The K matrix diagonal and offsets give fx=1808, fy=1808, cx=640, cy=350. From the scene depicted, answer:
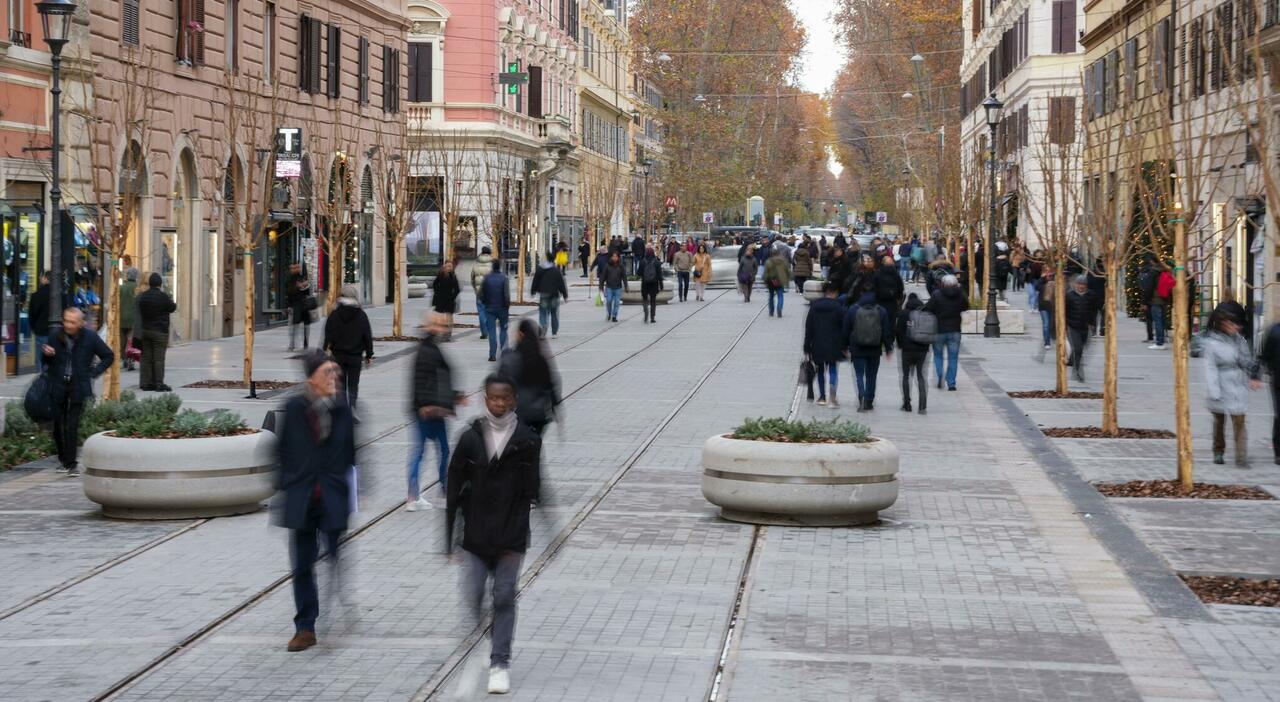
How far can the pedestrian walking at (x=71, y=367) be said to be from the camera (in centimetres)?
1658

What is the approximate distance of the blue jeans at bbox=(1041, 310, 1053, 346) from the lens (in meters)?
31.9

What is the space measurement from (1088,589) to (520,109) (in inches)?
2291

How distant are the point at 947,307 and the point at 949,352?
1152 millimetres

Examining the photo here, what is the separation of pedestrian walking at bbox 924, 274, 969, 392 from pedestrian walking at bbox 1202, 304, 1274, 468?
645 cm

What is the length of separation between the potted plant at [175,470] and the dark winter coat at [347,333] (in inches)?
184

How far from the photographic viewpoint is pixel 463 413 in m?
21.8

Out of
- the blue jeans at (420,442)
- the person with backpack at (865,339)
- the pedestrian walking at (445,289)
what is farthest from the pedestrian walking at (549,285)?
the blue jeans at (420,442)

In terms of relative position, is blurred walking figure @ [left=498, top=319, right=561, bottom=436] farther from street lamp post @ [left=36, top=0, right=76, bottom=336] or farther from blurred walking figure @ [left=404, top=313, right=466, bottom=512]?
street lamp post @ [left=36, top=0, right=76, bottom=336]

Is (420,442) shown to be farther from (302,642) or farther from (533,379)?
(302,642)

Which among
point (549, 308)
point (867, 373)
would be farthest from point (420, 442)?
point (549, 308)

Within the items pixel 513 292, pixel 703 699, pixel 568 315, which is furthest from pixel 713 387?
pixel 513 292

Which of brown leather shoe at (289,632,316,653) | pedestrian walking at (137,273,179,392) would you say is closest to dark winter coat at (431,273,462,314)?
pedestrian walking at (137,273,179,392)

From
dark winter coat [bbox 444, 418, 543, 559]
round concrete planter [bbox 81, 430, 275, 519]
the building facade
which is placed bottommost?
round concrete planter [bbox 81, 430, 275, 519]

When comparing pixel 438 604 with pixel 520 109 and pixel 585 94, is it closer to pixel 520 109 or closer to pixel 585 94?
pixel 520 109
